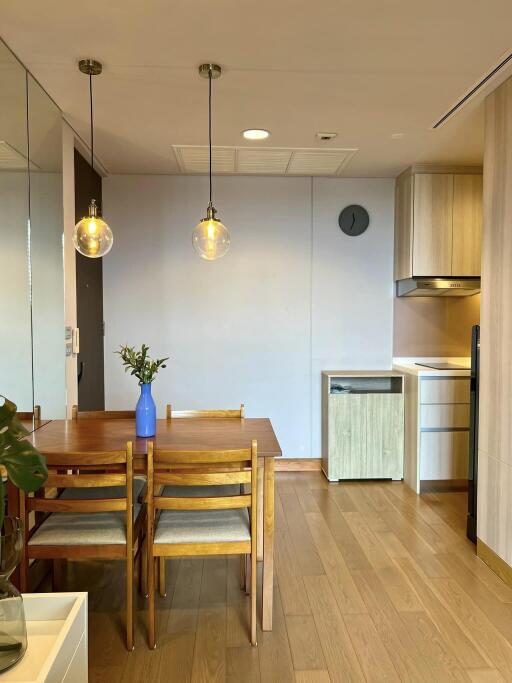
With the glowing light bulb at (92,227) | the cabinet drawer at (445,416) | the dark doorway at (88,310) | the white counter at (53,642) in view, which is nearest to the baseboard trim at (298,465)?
the cabinet drawer at (445,416)

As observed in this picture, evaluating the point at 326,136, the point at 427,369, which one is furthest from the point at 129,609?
the point at 326,136

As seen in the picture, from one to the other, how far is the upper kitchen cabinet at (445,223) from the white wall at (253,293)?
1.52ft

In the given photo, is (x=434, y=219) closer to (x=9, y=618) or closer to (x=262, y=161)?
(x=262, y=161)

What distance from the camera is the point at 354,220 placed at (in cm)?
451

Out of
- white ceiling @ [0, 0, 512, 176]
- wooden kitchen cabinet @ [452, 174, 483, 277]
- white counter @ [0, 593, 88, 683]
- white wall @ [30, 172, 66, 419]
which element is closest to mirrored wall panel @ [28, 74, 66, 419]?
white wall @ [30, 172, 66, 419]

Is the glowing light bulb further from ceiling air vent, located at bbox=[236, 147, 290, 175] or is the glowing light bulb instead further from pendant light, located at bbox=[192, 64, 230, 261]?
ceiling air vent, located at bbox=[236, 147, 290, 175]

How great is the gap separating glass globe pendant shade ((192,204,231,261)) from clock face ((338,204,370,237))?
2063 millimetres

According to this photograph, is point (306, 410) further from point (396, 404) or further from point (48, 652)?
point (48, 652)

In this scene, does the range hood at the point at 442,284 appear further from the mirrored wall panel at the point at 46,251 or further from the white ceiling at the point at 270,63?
the mirrored wall panel at the point at 46,251

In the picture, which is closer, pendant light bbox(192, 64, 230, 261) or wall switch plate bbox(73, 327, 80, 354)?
pendant light bbox(192, 64, 230, 261)

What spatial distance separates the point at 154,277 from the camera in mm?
4465

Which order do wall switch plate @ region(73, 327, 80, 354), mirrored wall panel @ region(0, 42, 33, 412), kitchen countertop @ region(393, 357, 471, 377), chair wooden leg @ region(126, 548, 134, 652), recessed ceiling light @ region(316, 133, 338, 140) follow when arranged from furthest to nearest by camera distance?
kitchen countertop @ region(393, 357, 471, 377)
recessed ceiling light @ region(316, 133, 338, 140)
wall switch plate @ region(73, 327, 80, 354)
mirrored wall panel @ region(0, 42, 33, 412)
chair wooden leg @ region(126, 548, 134, 652)

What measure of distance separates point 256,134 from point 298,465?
2.77 meters

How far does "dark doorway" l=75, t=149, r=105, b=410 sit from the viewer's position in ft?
11.9
